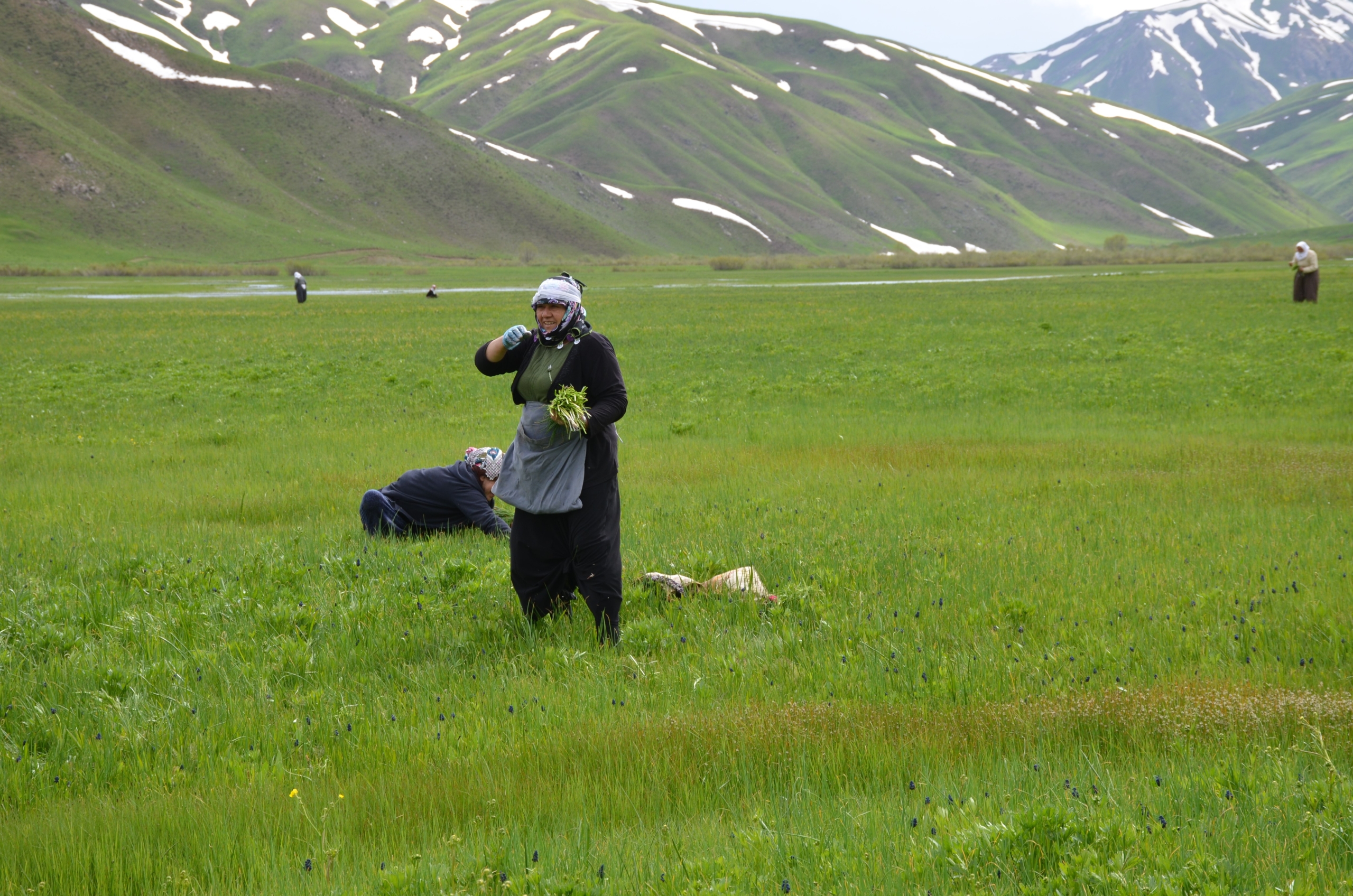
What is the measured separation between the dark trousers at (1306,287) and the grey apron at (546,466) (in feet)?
133

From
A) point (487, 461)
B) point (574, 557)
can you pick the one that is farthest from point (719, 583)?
point (487, 461)

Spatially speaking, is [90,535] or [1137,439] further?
[1137,439]

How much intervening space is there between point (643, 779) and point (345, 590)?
426 centimetres

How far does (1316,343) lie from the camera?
90.5 ft

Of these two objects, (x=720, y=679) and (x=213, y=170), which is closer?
(x=720, y=679)

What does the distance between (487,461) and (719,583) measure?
10.2 feet

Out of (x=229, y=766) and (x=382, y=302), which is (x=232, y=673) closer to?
(x=229, y=766)

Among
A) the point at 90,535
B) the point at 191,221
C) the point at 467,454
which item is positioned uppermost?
the point at 191,221

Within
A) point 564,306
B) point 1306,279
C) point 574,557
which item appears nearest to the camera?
point 564,306

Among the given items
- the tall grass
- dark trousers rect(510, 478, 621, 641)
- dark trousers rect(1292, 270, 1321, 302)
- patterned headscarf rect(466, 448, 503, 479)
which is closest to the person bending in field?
patterned headscarf rect(466, 448, 503, 479)

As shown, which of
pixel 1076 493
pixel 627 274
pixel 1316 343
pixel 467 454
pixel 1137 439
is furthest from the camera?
pixel 627 274

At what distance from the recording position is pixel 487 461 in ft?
33.5

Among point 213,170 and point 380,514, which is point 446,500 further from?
point 213,170

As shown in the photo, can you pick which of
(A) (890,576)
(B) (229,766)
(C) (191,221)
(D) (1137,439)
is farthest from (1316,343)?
(C) (191,221)
